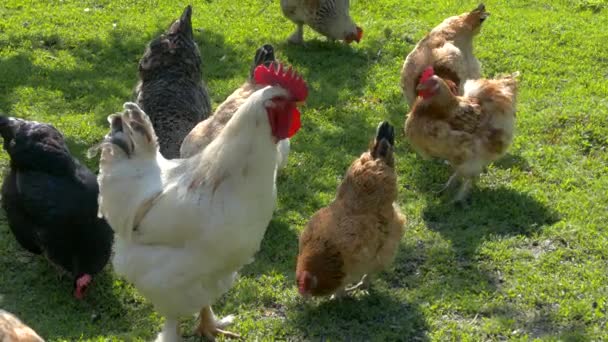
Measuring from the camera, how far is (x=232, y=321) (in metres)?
5.68

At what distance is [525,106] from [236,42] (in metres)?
4.20

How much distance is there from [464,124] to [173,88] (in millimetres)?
2912

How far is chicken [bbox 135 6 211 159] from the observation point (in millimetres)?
6875

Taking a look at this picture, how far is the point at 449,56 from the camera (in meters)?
7.93

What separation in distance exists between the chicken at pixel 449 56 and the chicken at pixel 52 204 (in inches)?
151

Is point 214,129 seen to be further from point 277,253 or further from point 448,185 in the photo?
point 448,185

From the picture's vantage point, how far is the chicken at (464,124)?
7031 millimetres

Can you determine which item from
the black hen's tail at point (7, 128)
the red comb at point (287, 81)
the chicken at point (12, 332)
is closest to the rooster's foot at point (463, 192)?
the red comb at point (287, 81)

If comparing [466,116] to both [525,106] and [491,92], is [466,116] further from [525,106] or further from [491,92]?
[525,106]

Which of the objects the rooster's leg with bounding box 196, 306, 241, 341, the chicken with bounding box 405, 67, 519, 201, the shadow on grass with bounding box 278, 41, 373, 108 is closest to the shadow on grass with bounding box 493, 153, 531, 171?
the chicken with bounding box 405, 67, 519, 201

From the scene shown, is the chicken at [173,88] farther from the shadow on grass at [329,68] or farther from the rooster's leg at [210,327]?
the shadow on grass at [329,68]

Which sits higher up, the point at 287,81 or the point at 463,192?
the point at 287,81

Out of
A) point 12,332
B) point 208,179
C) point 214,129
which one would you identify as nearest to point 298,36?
point 214,129

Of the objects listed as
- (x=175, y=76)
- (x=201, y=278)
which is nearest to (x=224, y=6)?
(x=175, y=76)
